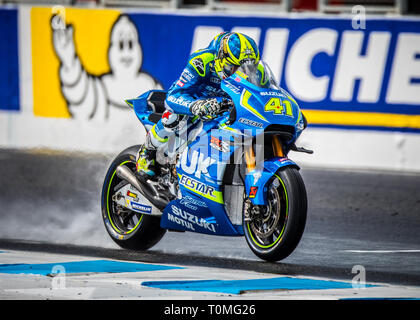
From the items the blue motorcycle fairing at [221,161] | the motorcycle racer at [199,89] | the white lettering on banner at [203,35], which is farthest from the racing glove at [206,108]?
the white lettering on banner at [203,35]

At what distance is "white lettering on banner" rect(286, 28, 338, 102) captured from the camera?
44.2 ft

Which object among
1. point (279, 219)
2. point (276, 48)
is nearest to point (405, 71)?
point (276, 48)

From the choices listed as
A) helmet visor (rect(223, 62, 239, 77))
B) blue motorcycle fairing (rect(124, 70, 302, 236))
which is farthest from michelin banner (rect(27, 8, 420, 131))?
helmet visor (rect(223, 62, 239, 77))

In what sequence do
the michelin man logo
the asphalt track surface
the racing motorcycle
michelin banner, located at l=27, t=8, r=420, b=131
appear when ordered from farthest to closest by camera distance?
the michelin man logo, michelin banner, located at l=27, t=8, r=420, b=131, the asphalt track surface, the racing motorcycle

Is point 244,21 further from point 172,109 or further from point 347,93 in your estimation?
point 172,109

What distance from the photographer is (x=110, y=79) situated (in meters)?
14.6

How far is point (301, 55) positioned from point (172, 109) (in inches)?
247

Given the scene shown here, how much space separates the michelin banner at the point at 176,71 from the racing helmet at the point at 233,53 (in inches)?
240

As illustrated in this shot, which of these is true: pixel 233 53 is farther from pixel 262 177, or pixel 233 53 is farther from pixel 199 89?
pixel 262 177

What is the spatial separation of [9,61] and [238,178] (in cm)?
855

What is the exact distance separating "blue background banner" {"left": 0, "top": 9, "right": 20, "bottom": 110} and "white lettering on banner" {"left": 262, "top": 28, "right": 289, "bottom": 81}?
12.6 feet

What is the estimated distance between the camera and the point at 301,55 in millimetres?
13617

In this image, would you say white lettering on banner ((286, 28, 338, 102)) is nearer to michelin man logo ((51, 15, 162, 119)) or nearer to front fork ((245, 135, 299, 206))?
michelin man logo ((51, 15, 162, 119))
